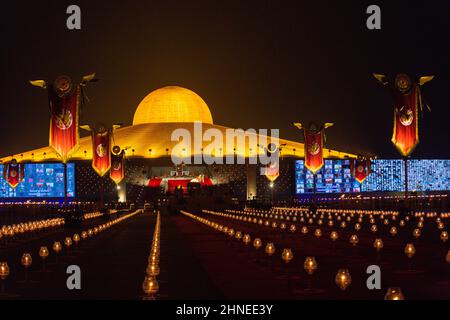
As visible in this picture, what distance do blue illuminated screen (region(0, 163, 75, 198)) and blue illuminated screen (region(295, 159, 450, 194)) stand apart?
28.3 metres

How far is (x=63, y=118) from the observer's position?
92.8ft

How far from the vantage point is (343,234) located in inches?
1005

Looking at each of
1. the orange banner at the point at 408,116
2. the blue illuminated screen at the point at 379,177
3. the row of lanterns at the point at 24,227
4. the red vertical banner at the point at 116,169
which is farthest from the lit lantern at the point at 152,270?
the blue illuminated screen at the point at 379,177

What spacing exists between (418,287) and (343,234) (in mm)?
13833

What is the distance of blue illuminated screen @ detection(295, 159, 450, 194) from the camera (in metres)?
103

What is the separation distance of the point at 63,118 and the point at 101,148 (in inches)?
737

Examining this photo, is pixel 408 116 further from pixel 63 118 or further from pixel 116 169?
pixel 116 169

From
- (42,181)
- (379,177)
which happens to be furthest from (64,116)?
(379,177)

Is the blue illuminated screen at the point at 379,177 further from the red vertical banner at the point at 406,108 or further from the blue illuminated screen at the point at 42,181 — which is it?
the red vertical banner at the point at 406,108

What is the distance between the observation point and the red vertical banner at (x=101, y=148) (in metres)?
46.6

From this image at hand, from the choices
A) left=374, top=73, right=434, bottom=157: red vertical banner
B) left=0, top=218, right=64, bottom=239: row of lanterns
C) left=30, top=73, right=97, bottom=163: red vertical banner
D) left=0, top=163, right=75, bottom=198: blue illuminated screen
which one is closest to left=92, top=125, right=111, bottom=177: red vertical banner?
left=0, top=218, right=64, bottom=239: row of lanterns

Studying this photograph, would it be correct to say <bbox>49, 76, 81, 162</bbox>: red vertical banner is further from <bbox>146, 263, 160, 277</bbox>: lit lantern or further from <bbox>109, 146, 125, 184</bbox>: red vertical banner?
<bbox>109, 146, 125, 184</bbox>: red vertical banner

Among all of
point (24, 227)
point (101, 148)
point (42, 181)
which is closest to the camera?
point (24, 227)
